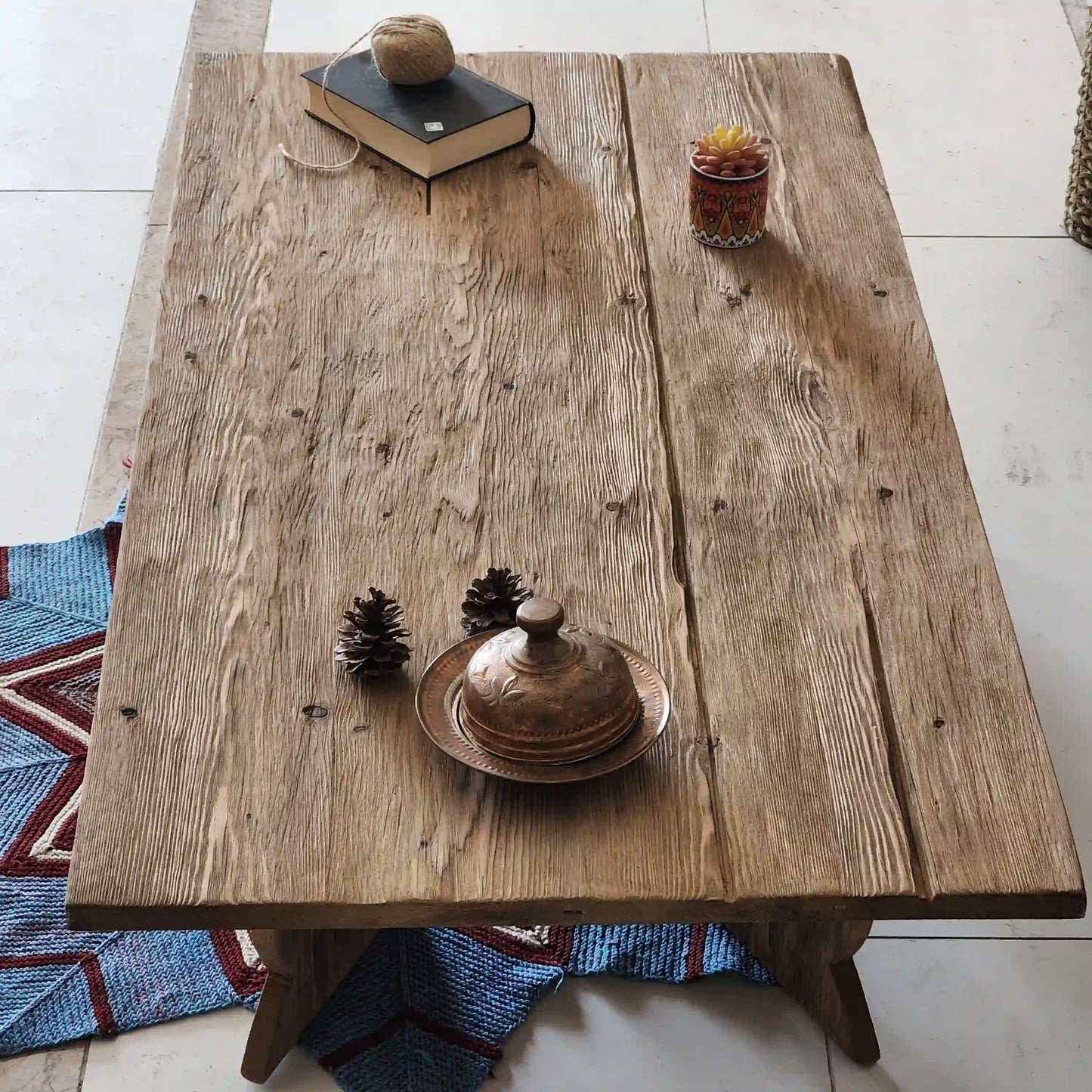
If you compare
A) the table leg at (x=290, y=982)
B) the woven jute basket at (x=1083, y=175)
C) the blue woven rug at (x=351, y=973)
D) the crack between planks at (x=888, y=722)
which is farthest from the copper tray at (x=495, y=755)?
the woven jute basket at (x=1083, y=175)

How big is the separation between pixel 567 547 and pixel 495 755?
26 cm

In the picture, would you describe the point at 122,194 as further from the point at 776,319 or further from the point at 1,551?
the point at 776,319

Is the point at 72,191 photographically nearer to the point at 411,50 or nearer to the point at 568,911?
the point at 411,50

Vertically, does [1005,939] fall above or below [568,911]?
below

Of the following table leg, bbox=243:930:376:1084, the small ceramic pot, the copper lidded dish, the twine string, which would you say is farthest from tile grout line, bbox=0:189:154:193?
the copper lidded dish

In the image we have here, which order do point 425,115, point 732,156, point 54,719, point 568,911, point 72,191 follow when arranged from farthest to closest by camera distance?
point 72,191
point 54,719
point 425,115
point 732,156
point 568,911

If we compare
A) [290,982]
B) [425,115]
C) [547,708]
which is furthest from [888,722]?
[425,115]

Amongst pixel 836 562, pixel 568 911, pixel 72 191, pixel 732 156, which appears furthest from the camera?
pixel 72 191

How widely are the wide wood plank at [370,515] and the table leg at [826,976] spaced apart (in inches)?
16.4

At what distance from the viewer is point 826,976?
4.55 feet

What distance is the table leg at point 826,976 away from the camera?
135 centimetres

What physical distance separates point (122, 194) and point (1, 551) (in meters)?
0.97

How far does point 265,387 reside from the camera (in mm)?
1354

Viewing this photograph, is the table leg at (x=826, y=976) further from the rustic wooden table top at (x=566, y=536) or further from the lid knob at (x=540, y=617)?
the lid knob at (x=540, y=617)
